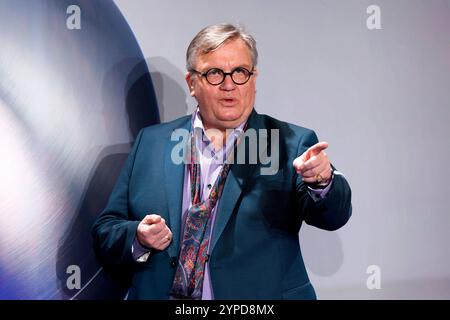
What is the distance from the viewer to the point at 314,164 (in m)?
1.81

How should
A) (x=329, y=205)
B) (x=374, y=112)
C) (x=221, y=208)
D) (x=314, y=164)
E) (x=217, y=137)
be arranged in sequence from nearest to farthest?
(x=314, y=164)
(x=329, y=205)
(x=221, y=208)
(x=217, y=137)
(x=374, y=112)

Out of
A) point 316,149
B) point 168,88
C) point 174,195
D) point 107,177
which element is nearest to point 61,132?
point 107,177

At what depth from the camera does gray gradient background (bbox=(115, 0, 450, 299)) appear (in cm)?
240

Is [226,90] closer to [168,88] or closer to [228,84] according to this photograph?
[228,84]

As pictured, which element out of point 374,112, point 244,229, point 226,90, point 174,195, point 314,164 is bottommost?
point 244,229

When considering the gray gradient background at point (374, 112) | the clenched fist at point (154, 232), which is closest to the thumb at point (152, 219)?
the clenched fist at point (154, 232)

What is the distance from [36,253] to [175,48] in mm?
934

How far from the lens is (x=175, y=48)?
8.13 ft

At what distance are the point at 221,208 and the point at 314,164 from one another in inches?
15.7

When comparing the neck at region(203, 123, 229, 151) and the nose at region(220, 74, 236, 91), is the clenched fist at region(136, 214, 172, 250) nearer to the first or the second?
the neck at region(203, 123, 229, 151)

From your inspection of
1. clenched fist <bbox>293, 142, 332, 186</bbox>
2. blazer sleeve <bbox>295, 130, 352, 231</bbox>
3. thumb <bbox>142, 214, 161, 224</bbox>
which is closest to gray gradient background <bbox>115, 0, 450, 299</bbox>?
blazer sleeve <bbox>295, 130, 352, 231</bbox>

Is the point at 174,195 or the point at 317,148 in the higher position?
the point at 317,148
